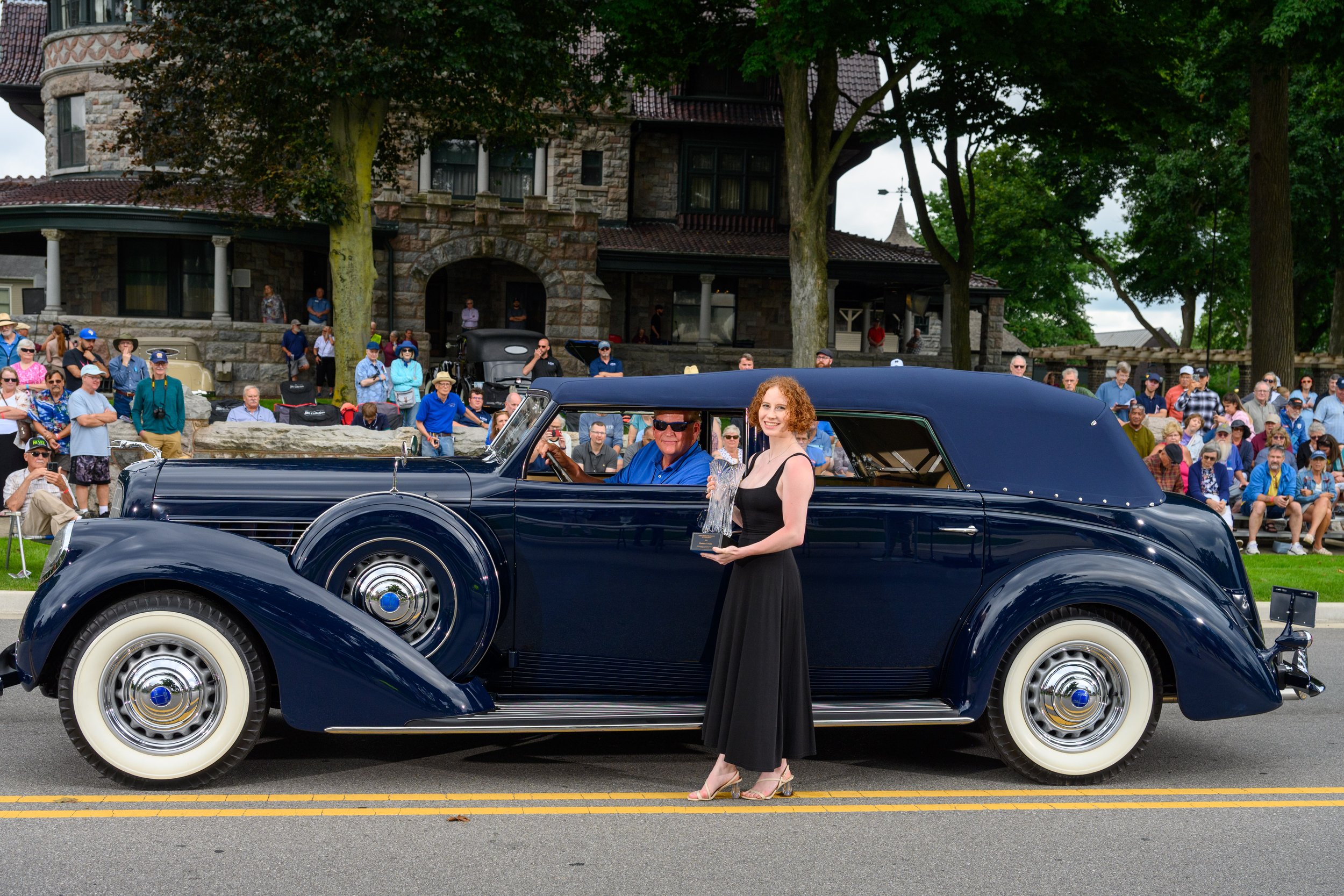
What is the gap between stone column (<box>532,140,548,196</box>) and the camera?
3294cm

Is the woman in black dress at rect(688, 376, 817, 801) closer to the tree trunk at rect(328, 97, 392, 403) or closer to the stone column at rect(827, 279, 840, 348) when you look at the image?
the tree trunk at rect(328, 97, 392, 403)

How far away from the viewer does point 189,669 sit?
198 inches

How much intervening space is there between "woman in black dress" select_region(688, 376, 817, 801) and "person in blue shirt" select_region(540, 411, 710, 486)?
603 millimetres

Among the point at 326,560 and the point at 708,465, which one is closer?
the point at 326,560

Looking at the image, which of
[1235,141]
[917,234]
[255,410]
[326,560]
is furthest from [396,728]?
[917,234]

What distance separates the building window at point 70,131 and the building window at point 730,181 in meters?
16.7

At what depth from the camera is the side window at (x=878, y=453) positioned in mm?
5633

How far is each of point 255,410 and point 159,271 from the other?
19.3m

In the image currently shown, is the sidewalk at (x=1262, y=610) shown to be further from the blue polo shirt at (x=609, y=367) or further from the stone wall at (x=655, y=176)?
the stone wall at (x=655, y=176)

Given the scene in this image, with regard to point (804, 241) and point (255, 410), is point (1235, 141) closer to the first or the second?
point (804, 241)

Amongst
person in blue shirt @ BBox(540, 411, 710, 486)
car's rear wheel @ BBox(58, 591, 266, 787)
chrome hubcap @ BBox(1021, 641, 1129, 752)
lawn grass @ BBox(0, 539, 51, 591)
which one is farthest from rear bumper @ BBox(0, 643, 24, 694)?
chrome hubcap @ BBox(1021, 641, 1129, 752)

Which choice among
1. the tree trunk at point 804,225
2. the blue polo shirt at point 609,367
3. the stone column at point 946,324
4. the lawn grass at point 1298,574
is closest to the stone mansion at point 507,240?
the stone column at point 946,324

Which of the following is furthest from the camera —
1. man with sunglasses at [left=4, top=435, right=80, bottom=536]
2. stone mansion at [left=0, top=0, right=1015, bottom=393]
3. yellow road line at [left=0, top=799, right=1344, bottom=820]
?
stone mansion at [left=0, top=0, right=1015, bottom=393]

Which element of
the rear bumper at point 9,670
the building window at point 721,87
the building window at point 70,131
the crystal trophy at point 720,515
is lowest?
the rear bumper at point 9,670
